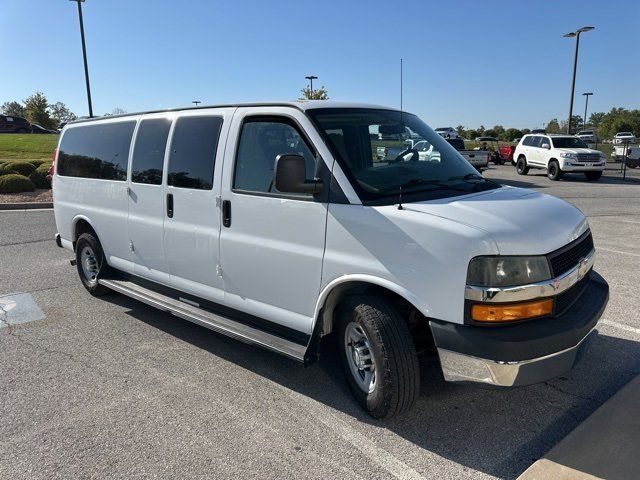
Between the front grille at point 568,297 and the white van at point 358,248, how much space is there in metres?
0.02

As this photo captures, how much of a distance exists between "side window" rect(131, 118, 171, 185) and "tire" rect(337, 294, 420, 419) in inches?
95.4

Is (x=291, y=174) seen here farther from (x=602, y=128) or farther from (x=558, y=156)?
(x=602, y=128)

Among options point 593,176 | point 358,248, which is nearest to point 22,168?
point 358,248

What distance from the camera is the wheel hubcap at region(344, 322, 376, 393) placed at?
134 inches

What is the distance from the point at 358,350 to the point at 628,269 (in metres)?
5.30

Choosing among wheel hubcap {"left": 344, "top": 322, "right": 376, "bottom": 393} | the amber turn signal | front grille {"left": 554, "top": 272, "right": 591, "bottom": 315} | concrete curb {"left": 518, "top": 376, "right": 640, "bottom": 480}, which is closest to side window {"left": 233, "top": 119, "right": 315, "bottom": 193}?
wheel hubcap {"left": 344, "top": 322, "right": 376, "bottom": 393}

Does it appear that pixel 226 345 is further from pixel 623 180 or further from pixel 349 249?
pixel 623 180

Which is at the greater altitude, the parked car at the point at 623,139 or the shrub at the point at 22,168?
the parked car at the point at 623,139

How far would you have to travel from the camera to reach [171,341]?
16.0 feet

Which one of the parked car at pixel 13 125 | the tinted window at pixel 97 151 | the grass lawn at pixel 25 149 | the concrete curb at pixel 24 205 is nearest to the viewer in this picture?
the tinted window at pixel 97 151

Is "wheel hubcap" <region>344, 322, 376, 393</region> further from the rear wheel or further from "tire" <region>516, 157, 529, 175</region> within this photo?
"tire" <region>516, 157, 529, 175</region>

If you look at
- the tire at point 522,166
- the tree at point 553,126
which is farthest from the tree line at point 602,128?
the tire at point 522,166

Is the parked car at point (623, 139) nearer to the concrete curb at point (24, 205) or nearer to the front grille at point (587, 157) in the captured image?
the front grille at point (587, 157)

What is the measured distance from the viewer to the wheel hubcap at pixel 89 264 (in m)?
6.17
